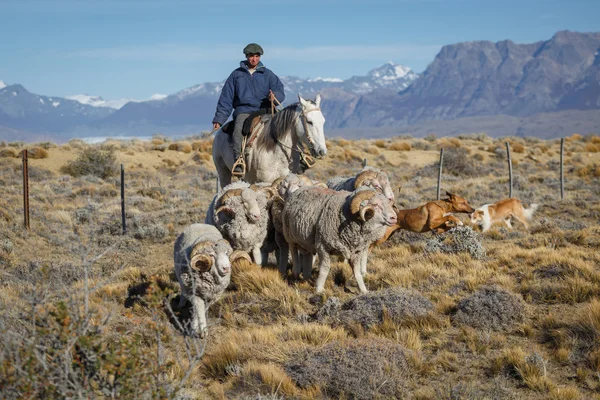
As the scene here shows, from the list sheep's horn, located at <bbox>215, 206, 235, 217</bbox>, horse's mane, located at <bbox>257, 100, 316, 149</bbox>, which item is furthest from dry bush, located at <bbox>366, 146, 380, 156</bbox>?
sheep's horn, located at <bbox>215, 206, 235, 217</bbox>

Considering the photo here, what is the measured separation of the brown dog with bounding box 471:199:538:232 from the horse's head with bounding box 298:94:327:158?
207 inches

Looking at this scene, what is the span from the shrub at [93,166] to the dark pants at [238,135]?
18.9 m

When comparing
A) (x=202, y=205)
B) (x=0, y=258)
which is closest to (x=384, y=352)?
(x=0, y=258)

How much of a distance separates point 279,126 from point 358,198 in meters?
2.90

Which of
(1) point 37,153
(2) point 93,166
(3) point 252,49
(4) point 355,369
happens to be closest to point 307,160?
(3) point 252,49

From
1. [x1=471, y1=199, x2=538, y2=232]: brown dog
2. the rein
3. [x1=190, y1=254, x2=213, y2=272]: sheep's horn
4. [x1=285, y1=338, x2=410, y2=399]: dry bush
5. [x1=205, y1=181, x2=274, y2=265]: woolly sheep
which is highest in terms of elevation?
the rein

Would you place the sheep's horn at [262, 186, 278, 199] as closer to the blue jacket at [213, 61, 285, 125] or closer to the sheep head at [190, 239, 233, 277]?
the blue jacket at [213, 61, 285, 125]

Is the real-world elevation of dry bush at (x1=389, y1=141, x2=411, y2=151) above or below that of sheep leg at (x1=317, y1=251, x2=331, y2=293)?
above

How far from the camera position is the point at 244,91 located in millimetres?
11250

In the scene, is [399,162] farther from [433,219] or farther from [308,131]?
[308,131]

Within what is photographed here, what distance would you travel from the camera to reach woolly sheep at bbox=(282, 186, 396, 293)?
803cm

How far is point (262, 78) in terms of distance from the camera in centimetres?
1131

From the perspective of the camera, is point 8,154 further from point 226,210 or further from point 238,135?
point 226,210

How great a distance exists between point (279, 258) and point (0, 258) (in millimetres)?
6219
